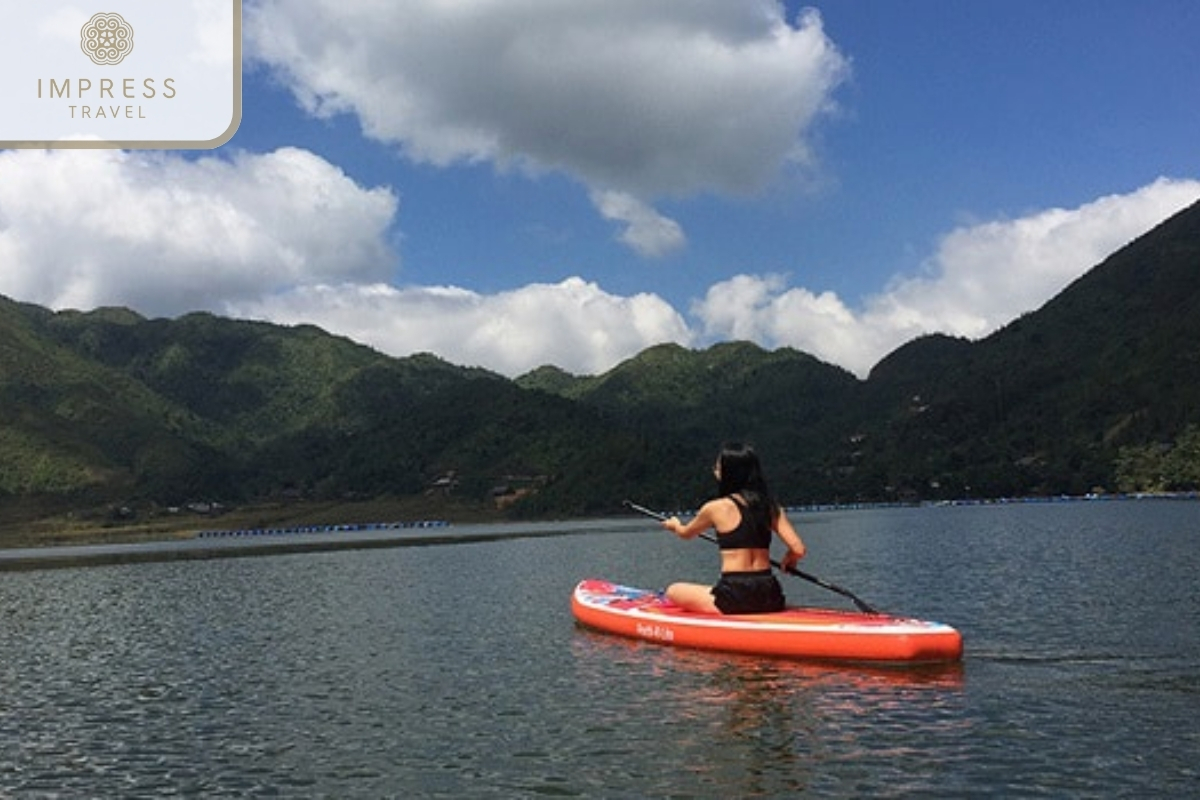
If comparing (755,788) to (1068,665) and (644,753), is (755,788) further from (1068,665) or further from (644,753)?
(1068,665)

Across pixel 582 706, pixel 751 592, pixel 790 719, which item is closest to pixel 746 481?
pixel 751 592

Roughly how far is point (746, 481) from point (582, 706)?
6556 millimetres

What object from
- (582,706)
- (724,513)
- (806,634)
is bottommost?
(582,706)

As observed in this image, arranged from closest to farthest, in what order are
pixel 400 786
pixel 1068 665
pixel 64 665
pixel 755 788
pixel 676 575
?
pixel 755 788, pixel 400 786, pixel 1068 665, pixel 64 665, pixel 676 575

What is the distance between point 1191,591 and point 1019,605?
8.46m

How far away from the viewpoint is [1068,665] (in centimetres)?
2420

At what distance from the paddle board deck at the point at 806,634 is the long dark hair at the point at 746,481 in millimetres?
2855

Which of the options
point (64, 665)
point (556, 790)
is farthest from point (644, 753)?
point (64, 665)

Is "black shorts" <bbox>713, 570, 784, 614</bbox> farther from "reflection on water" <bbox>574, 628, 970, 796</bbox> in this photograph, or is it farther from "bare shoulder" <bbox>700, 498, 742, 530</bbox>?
"bare shoulder" <bbox>700, 498, 742, 530</bbox>

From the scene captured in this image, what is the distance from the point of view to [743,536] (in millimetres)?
24906

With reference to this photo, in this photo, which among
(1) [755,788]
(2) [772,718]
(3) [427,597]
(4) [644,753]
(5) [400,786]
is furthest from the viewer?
(3) [427,597]

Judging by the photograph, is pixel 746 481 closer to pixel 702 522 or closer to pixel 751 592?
pixel 702 522

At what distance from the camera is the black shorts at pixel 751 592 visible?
26.4 m

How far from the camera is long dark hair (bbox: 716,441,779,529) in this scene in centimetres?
2447
